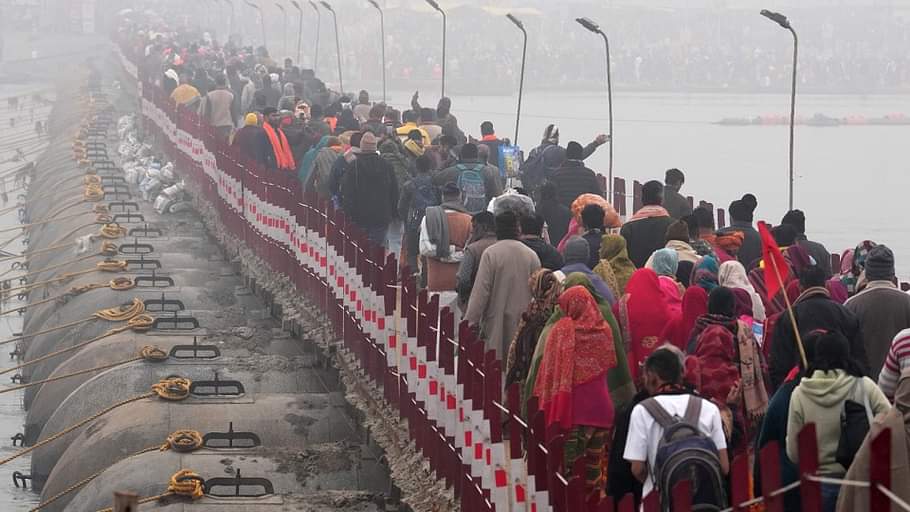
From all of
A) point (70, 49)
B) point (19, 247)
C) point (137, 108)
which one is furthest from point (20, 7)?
point (19, 247)

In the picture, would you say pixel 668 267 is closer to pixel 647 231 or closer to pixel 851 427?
pixel 647 231

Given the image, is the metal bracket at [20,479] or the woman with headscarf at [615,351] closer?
the woman with headscarf at [615,351]

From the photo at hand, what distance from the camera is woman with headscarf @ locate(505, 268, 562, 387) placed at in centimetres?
1171

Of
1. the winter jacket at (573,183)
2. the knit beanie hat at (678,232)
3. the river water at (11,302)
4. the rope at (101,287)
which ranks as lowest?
the river water at (11,302)

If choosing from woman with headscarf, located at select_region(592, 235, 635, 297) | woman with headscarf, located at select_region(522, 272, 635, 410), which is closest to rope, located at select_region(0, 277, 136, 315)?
woman with headscarf, located at select_region(592, 235, 635, 297)

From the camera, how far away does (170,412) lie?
15.2m

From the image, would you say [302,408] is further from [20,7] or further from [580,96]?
[20,7]

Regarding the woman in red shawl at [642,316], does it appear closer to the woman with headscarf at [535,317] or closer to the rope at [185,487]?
the woman with headscarf at [535,317]

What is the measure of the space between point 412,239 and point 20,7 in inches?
5971

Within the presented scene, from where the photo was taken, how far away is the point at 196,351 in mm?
17500

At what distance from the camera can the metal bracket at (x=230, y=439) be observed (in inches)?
548

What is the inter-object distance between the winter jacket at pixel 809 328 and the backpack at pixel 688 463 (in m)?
1.79

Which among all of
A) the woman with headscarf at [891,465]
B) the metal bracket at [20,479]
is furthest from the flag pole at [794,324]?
the metal bracket at [20,479]

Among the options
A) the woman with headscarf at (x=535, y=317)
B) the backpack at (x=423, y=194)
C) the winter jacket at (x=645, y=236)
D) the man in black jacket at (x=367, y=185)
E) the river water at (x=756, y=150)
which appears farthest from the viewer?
the river water at (x=756, y=150)
